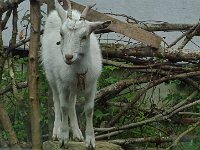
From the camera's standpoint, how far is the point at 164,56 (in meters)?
8.53

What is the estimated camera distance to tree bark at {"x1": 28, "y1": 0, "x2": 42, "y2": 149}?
18.1 feet

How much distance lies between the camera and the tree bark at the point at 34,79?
550 cm

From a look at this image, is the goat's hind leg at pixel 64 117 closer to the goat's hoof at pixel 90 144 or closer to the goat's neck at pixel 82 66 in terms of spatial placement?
the goat's hoof at pixel 90 144

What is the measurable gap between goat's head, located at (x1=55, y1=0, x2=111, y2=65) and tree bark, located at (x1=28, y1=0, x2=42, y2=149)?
229mm

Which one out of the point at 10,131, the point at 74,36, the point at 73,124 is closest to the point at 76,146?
the point at 73,124

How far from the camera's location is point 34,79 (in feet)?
18.2

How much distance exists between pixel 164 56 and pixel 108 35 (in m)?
1.56

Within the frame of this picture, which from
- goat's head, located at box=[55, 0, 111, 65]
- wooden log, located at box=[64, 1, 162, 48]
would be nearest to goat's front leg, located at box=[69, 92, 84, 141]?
goat's head, located at box=[55, 0, 111, 65]

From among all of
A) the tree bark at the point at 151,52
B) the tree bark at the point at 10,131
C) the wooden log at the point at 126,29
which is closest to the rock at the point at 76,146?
the tree bark at the point at 10,131

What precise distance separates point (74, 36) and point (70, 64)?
23cm

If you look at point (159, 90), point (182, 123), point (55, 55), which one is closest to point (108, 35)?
point (159, 90)

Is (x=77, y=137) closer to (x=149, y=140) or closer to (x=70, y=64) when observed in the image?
(x=70, y=64)

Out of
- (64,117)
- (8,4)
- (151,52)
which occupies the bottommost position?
(64,117)

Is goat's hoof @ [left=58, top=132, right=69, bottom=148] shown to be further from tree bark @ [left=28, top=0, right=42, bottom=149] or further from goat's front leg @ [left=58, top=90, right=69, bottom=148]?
tree bark @ [left=28, top=0, right=42, bottom=149]
